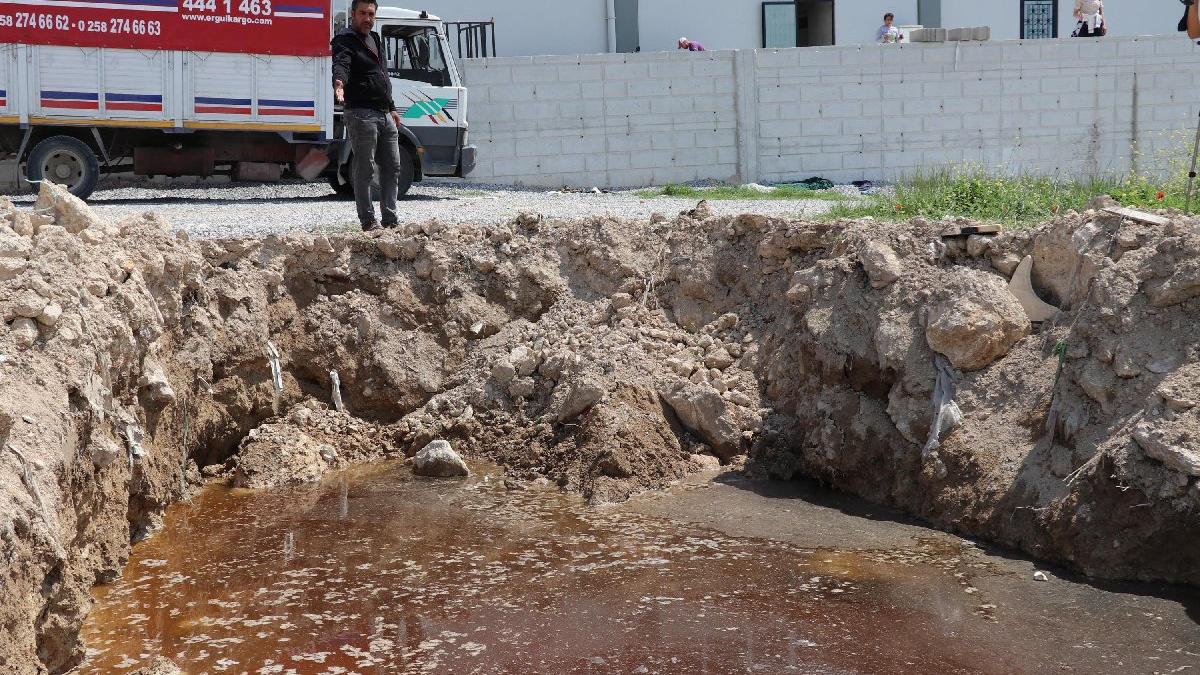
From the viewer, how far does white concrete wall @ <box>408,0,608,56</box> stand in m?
18.3

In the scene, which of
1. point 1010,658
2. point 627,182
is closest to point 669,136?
point 627,182

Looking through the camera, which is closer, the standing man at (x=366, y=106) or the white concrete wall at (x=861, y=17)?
the standing man at (x=366, y=106)

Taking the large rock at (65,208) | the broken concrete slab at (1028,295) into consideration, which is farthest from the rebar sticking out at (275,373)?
the broken concrete slab at (1028,295)

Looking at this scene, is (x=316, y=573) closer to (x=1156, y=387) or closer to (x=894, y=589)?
(x=894, y=589)

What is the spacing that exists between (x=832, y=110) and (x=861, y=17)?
431 cm

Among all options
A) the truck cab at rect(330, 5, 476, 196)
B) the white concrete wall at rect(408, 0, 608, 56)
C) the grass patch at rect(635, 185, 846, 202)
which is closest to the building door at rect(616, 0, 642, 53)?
the white concrete wall at rect(408, 0, 608, 56)

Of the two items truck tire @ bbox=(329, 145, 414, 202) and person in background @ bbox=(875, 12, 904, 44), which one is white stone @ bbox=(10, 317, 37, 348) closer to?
truck tire @ bbox=(329, 145, 414, 202)

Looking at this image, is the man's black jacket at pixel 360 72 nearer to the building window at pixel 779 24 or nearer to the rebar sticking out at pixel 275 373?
the rebar sticking out at pixel 275 373

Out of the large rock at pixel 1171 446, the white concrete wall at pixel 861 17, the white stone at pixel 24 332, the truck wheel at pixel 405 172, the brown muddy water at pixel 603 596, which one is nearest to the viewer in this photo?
the brown muddy water at pixel 603 596

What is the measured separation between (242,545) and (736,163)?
11.9 meters

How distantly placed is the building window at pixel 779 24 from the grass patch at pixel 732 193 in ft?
16.0

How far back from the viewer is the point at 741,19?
19625mm

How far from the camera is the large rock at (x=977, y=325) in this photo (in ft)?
21.6

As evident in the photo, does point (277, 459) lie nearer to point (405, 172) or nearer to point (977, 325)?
point (977, 325)
